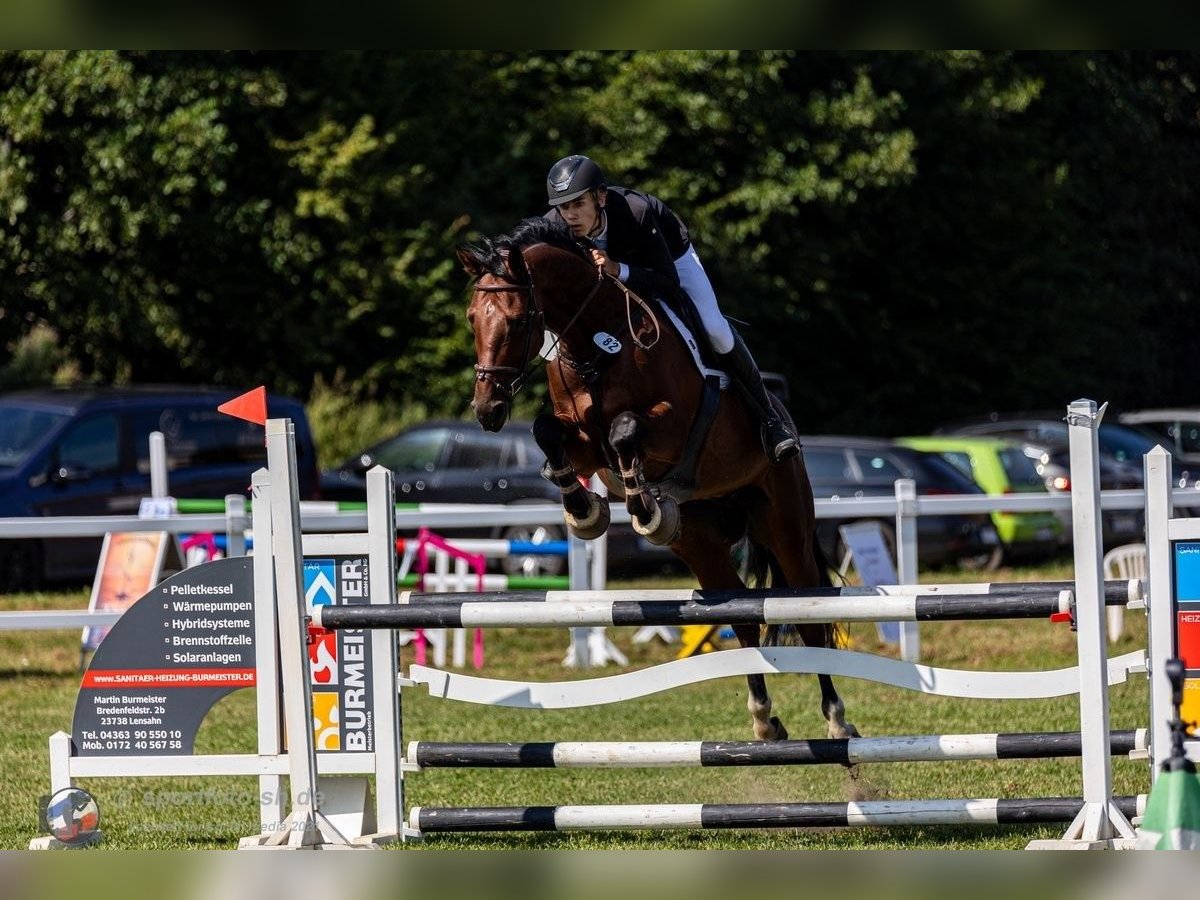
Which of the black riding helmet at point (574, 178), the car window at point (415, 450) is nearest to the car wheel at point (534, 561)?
the car window at point (415, 450)

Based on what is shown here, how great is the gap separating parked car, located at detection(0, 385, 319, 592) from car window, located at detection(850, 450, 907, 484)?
209 inches

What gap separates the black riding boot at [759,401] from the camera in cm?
634

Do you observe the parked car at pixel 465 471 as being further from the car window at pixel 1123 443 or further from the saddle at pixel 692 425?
the saddle at pixel 692 425

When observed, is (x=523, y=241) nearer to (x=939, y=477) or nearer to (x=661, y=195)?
(x=939, y=477)

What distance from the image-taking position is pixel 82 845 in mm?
5703

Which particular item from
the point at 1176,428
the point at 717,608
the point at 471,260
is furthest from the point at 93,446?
the point at 1176,428

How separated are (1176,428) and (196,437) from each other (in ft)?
37.5

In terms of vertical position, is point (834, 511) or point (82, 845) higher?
point (834, 511)

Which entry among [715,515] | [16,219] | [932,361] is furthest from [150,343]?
[715,515]

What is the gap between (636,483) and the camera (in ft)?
18.8

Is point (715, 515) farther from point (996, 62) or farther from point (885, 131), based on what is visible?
point (996, 62)

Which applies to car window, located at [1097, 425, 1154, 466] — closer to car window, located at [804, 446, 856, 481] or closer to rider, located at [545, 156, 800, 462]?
car window, located at [804, 446, 856, 481]

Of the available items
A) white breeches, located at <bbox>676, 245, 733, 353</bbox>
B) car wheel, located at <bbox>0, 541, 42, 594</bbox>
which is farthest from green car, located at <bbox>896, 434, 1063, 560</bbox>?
white breeches, located at <bbox>676, 245, 733, 353</bbox>

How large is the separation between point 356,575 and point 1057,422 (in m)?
15.2
